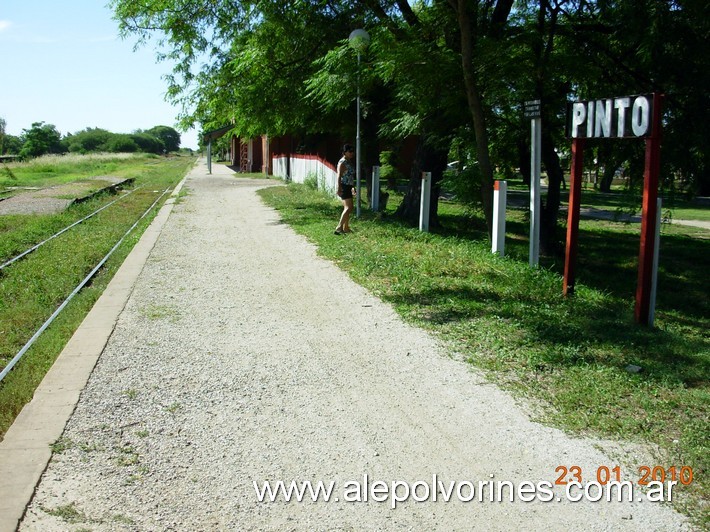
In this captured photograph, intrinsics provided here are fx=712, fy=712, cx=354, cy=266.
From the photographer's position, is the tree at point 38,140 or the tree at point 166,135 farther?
the tree at point 166,135

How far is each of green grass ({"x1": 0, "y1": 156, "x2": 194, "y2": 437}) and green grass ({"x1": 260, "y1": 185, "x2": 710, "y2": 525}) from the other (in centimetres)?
339

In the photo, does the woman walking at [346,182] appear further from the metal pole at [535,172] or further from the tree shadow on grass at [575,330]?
the tree shadow on grass at [575,330]

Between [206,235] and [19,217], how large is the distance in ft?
18.4

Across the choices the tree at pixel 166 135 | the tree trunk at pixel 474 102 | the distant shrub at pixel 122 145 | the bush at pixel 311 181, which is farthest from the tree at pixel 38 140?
the tree trunk at pixel 474 102

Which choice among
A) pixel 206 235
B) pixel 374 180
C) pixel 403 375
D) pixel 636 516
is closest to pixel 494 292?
pixel 403 375

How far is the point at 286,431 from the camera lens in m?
4.54

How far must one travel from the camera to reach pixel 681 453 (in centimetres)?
416

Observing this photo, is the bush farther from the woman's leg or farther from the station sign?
the station sign

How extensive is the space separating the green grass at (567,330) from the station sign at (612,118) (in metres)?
1.88
